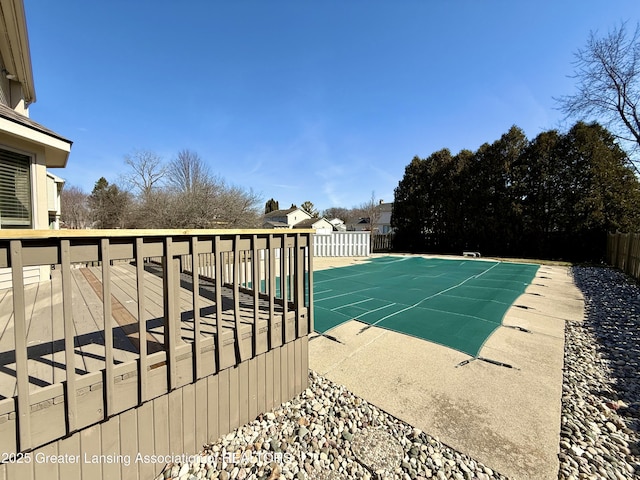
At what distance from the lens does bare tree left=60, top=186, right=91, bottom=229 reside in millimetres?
24875

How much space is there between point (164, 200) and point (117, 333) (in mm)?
14114

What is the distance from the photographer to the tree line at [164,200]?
41.8ft

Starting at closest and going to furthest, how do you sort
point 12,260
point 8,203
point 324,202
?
1. point 12,260
2. point 8,203
3. point 324,202

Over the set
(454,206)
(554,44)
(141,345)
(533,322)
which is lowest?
(533,322)

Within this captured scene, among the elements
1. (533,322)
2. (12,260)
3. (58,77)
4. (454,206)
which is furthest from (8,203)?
(454,206)

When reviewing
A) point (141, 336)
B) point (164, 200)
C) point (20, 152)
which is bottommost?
point (141, 336)

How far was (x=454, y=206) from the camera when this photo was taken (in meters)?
18.9

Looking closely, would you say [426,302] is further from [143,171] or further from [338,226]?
[338,226]

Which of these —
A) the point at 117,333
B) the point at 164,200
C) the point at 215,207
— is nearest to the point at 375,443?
the point at 117,333

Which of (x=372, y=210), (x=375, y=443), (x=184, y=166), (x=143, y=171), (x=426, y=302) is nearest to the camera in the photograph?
(x=375, y=443)

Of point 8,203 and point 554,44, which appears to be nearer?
point 8,203

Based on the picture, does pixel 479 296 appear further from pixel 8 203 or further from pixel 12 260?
pixel 8 203

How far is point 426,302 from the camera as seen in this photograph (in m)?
5.74

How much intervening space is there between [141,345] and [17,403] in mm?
504
